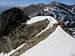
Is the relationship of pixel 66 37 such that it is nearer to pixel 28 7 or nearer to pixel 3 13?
pixel 28 7

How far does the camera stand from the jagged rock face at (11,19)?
798 cm

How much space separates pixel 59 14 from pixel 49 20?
34 centimetres

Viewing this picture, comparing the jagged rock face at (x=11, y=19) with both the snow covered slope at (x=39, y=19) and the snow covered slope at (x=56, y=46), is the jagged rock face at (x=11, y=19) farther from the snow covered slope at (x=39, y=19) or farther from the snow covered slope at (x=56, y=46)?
the snow covered slope at (x=56, y=46)

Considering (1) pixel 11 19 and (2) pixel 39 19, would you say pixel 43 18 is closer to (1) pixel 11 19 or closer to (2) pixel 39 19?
(2) pixel 39 19

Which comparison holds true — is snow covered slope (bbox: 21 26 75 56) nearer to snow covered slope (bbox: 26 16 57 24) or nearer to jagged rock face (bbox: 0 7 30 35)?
snow covered slope (bbox: 26 16 57 24)

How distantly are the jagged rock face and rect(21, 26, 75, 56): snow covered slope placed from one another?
3.30 feet

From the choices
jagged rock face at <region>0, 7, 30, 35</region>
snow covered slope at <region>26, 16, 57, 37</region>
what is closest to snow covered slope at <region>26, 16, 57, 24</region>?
snow covered slope at <region>26, 16, 57, 37</region>

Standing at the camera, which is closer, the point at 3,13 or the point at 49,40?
the point at 49,40

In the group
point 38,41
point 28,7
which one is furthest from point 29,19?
point 38,41

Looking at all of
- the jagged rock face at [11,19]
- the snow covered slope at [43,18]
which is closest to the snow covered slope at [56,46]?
the snow covered slope at [43,18]

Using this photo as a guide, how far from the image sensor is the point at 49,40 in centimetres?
732

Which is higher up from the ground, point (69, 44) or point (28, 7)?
point (28, 7)

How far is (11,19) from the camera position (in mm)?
7996

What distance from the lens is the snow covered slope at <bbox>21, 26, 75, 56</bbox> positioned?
7.18 m
